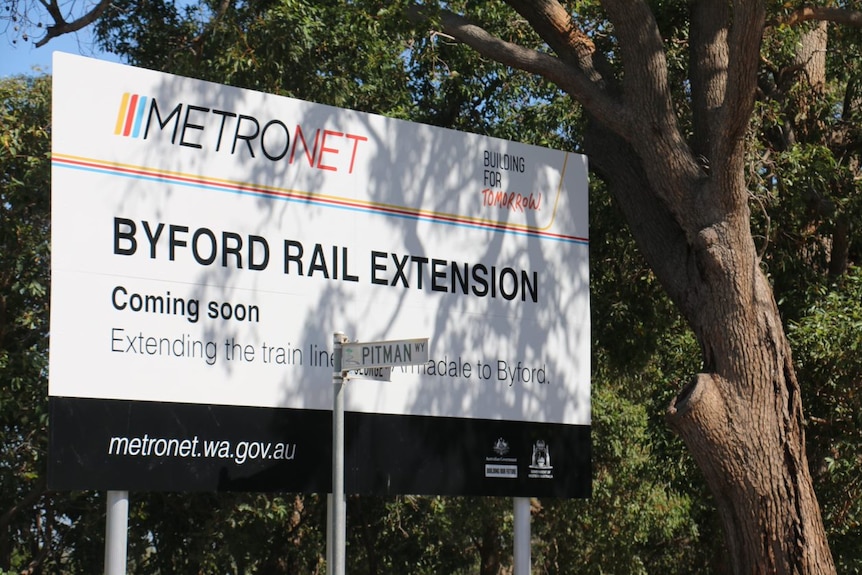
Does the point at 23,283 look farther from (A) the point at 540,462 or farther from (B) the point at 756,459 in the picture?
(B) the point at 756,459

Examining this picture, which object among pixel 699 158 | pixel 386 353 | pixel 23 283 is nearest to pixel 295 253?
pixel 386 353

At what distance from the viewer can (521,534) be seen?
9734 millimetres

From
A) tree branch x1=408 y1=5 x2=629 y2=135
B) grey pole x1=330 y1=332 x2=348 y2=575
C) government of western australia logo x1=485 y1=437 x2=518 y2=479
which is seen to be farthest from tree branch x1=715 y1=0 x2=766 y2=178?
grey pole x1=330 y1=332 x2=348 y2=575

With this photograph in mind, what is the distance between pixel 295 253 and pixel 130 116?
1431 mm

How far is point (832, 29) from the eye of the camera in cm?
1422

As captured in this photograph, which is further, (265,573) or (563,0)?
(265,573)

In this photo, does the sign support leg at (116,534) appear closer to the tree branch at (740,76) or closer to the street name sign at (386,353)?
the street name sign at (386,353)

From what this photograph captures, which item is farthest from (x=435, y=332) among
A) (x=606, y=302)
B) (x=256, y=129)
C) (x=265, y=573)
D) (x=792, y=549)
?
(x=265, y=573)

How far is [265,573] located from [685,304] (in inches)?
430

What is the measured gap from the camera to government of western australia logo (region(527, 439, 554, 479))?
9.72 m

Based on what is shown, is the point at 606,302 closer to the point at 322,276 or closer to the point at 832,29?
the point at 832,29

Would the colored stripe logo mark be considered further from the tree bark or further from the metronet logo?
the tree bark

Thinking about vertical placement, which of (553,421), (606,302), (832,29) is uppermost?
(832,29)

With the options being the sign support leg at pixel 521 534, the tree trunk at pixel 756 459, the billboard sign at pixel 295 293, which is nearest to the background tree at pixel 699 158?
the tree trunk at pixel 756 459
